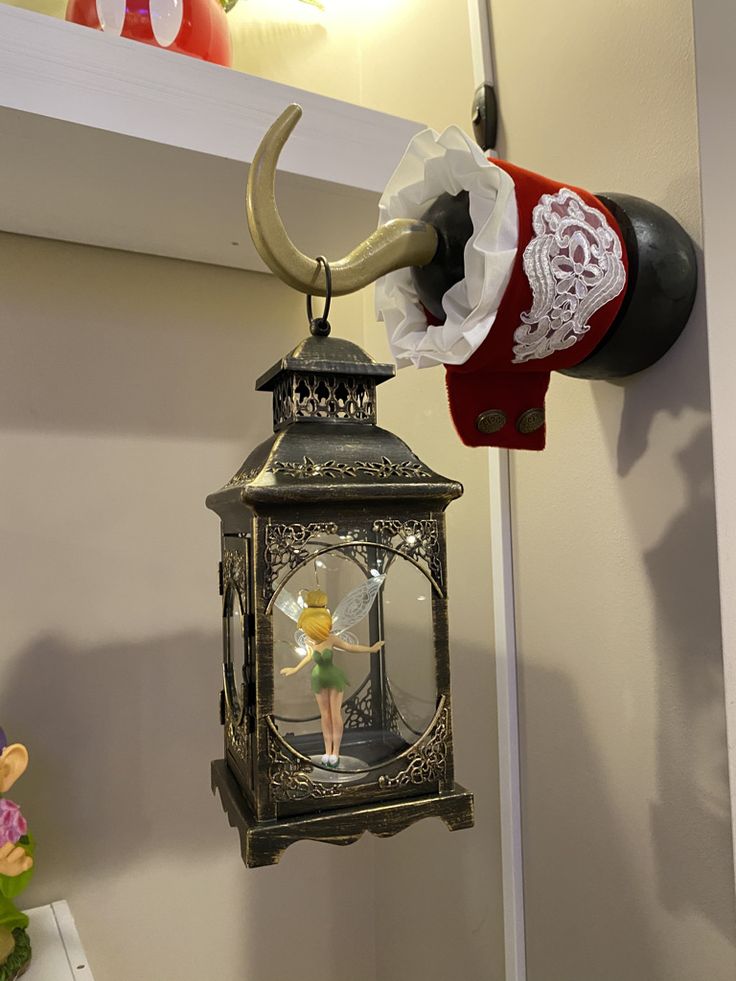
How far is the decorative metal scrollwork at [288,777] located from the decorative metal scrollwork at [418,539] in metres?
0.19

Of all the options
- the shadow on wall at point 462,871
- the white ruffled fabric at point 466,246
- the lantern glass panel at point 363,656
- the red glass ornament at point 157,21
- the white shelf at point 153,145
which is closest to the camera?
the white ruffled fabric at point 466,246

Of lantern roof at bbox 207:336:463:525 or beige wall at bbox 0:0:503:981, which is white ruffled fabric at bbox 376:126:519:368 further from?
beige wall at bbox 0:0:503:981

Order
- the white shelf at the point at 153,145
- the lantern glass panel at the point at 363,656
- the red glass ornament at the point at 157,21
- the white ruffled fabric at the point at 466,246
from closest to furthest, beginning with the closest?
1. the white ruffled fabric at the point at 466,246
2. the lantern glass panel at the point at 363,656
3. the white shelf at the point at 153,145
4. the red glass ornament at the point at 157,21

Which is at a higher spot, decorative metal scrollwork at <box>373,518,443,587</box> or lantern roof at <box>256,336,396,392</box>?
lantern roof at <box>256,336,396,392</box>

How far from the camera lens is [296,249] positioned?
22.9 inches

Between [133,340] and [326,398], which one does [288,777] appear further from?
[133,340]

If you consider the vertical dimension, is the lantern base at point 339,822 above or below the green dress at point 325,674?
below

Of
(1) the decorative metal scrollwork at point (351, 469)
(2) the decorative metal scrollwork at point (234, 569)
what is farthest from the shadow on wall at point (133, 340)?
(1) the decorative metal scrollwork at point (351, 469)

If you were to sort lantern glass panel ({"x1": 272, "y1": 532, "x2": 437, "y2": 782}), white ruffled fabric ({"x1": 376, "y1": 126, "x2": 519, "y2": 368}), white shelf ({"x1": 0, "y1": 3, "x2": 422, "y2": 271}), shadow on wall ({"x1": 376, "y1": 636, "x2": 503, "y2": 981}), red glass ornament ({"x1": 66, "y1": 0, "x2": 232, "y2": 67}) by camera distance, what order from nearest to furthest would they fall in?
white ruffled fabric ({"x1": 376, "y1": 126, "x2": 519, "y2": 368}) < lantern glass panel ({"x1": 272, "y1": 532, "x2": 437, "y2": 782}) < white shelf ({"x1": 0, "y1": 3, "x2": 422, "y2": 271}) < red glass ornament ({"x1": 66, "y1": 0, "x2": 232, "y2": 67}) < shadow on wall ({"x1": 376, "y1": 636, "x2": 503, "y2": 981})

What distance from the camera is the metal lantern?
61cm

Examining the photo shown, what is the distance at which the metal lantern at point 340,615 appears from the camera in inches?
24.1

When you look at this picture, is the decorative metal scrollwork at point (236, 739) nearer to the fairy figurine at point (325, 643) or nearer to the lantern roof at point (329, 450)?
the fairy figurine at point (325, 643)

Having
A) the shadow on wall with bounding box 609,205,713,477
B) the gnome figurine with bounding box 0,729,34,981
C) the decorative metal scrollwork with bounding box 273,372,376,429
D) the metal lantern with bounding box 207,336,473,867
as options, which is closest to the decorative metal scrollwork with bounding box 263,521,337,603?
the metal lantern with bounding box 207,336,473,867

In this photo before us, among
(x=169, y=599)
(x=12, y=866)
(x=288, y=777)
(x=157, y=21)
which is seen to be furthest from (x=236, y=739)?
(x=157, y=21)
